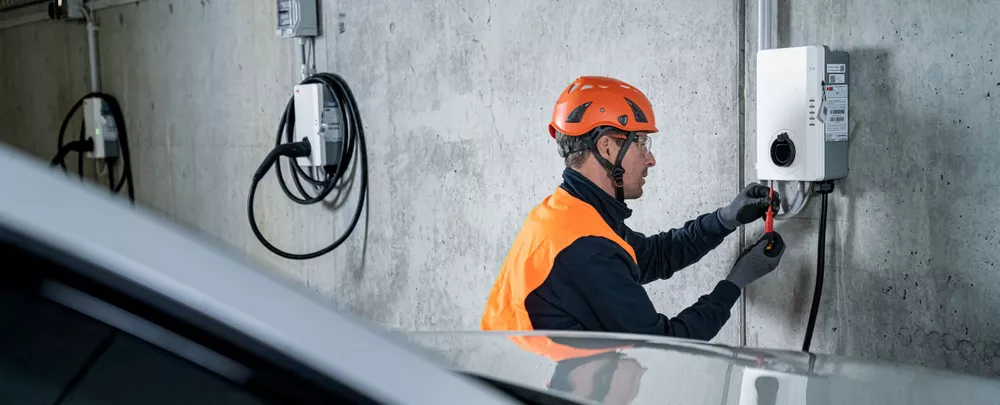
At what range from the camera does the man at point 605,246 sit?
93.4 inches

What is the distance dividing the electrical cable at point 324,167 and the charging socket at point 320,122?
35 mm

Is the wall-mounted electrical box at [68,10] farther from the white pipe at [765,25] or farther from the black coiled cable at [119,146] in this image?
the white pipe at [765,25]

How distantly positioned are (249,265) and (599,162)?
200 centimetres

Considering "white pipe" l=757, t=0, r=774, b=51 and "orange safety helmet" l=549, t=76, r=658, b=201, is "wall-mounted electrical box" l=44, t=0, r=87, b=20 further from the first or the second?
"white pipe" l=757, t=0, r=774, b=51

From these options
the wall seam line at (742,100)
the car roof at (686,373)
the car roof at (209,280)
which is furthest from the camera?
the wall seam line at (742,100)

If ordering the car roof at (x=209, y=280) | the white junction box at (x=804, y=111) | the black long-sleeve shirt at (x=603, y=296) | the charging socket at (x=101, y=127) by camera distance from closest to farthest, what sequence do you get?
the car roof at (x=209, y=280) < the black long-sleeve shirt at (x=603, y=296) < the white junction box at (x=804, y=111) < the charging socket at (x=101, y=127)

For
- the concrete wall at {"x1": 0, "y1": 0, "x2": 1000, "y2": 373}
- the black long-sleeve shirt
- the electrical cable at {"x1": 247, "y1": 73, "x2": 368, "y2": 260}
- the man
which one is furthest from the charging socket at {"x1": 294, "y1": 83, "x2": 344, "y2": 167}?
the black long-sleeve shirt

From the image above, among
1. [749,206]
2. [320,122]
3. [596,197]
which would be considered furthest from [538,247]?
[320,122]

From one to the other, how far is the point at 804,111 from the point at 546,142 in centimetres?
121

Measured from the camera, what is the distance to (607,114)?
2.63 metres

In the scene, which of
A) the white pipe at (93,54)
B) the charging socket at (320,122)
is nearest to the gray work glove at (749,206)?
the charging socket at (320,122)

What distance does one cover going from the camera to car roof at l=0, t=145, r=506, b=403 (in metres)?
0.65

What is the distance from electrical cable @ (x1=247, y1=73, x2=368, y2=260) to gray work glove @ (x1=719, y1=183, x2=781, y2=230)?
2231mm

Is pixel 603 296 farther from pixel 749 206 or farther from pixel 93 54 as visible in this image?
pixel 93 54
